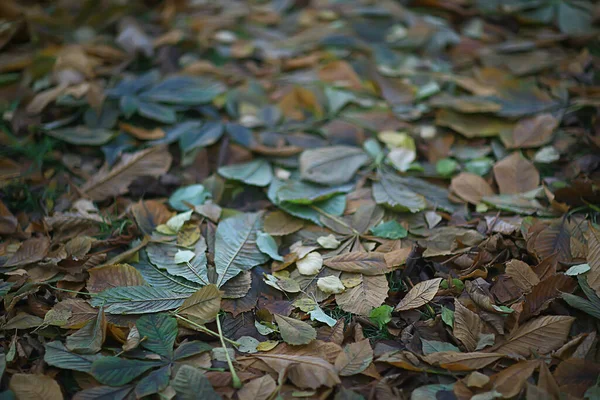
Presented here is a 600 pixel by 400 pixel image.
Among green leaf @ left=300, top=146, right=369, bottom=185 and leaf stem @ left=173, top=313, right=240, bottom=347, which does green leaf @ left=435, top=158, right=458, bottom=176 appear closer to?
green leaf @ left=300, top=146, right=369, bottom=185

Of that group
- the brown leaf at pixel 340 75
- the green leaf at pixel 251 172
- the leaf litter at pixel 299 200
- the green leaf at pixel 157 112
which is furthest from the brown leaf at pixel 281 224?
the brown leaf at pixel 340 75

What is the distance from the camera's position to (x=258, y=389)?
921 mm

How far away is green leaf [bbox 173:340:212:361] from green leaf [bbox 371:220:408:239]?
17.7 inches

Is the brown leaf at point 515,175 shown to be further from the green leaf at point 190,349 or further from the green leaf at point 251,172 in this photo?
the green leaf at point 190,349

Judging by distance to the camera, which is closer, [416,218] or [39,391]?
[39,391]

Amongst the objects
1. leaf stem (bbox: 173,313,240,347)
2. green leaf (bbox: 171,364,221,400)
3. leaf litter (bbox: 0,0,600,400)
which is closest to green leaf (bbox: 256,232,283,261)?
leaf litter (bbox: 0,0,600,400)

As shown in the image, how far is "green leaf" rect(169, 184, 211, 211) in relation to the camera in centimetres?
132

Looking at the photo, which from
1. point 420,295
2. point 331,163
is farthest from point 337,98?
point 420,295

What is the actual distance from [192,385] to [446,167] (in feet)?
2.79

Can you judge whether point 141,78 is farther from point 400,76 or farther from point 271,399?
point 271,399

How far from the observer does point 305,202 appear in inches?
49.9

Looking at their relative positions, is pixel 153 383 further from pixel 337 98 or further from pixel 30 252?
pixel 337 98

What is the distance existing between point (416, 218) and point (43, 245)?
828 millimetres

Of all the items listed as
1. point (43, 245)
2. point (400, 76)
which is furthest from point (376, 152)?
point (43, 245)
